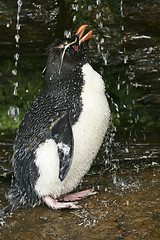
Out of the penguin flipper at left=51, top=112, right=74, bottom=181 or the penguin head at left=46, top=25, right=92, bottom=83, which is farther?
the penguin head at left=46, top=25, right=92, bottom=83

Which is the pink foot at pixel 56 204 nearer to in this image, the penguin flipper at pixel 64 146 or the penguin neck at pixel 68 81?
the penguin flipper at pixel 64 146

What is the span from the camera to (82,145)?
262cm

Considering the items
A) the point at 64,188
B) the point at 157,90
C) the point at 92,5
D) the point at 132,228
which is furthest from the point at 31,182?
the point at 92,5

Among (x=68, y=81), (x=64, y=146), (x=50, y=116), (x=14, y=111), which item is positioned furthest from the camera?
(x=14, y=111)

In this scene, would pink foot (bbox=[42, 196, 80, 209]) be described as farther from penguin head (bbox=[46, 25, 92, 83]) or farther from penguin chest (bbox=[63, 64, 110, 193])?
penguin head (bbox=[46, 25, 92, 83])

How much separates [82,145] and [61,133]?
231mm

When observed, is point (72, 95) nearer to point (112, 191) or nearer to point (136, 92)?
point (112, 191)

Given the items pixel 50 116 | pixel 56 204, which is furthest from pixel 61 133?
pixel 56 204

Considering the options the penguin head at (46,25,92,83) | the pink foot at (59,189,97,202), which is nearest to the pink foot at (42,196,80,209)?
the pink foot at (59,189,97,202)

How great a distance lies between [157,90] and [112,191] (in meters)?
1.36

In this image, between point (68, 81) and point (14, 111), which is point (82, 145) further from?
point (14, 111)

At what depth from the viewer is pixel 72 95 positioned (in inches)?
106

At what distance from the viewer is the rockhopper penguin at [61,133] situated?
248cm

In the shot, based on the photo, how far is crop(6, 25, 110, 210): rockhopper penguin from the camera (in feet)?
8.13
